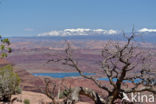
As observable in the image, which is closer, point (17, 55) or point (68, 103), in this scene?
point (68, 103)

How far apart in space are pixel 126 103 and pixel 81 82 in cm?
4679

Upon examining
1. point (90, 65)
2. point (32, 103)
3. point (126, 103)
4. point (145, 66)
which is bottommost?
point (90, 65)

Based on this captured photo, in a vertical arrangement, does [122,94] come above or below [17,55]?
above

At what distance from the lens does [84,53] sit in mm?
147375

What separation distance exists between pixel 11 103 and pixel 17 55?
12516 cm

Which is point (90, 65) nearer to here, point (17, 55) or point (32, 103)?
point (17, 55)

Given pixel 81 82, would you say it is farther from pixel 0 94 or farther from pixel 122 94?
pixel 122 94

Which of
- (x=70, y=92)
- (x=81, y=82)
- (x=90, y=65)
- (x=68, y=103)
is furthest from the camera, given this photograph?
(x=90, y=65)

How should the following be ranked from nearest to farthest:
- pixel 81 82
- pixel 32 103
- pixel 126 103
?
pixel 126 103 → pixel 32 103 → pixel 81 82

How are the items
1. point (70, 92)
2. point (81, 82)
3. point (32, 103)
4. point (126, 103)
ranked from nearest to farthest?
point (70, 92), point (126, 103), point (32, 103), point (81, 82)

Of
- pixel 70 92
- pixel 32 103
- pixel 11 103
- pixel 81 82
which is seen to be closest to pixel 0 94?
pixel 11 103

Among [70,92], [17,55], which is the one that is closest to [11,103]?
[70,92]

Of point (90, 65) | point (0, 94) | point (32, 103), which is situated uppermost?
point (0, 94)

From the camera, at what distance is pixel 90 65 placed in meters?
122
